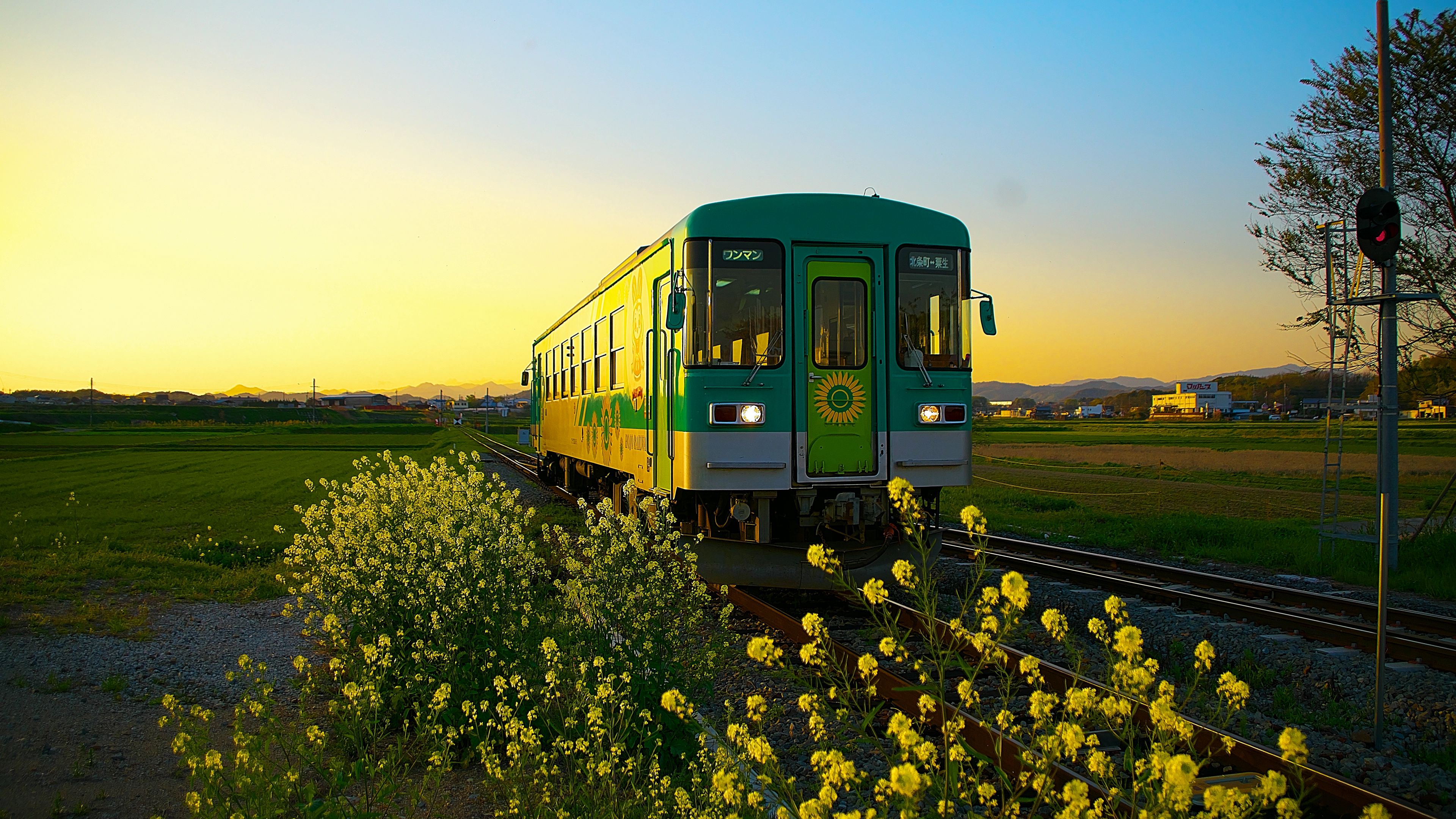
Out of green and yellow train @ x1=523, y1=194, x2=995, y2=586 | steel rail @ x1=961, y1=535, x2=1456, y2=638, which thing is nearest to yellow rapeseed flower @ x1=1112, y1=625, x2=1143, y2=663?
steel rail @ x1=961, y1=535, x2=1456, y2=638

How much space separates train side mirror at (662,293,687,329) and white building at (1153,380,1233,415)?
120 metres

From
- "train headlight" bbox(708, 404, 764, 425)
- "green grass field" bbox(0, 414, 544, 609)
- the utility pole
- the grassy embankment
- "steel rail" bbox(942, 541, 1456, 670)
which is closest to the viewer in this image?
"steel rail" bbox(942, 541, 1456, 670)

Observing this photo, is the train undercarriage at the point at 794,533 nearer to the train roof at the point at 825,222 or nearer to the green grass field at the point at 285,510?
the train roof at the point at 825,222

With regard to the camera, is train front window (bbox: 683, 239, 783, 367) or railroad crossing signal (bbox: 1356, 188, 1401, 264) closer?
railroad crossing signal (bbox: 1356, 188, 1401, 264)

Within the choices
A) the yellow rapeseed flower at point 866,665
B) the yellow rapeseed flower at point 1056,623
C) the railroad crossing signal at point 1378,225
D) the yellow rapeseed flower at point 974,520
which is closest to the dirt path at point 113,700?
the yellow rapeseed flower at point 866,665

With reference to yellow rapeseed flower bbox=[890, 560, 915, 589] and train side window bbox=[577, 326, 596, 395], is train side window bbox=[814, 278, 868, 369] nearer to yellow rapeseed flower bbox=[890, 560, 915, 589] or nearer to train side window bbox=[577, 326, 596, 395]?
yellow rapeseed flower bbox=[890, 560, 915, 589]

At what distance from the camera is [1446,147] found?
40.2ft

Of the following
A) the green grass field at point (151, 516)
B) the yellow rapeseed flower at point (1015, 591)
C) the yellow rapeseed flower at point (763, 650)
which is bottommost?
the green grass field at point (151, 516)

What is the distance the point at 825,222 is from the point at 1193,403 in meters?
141

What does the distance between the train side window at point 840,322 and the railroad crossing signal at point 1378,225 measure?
4.35 meters

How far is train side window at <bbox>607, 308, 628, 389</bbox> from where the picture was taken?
10.9m

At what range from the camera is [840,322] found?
27.6 ft

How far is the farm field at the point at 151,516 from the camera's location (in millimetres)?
9906

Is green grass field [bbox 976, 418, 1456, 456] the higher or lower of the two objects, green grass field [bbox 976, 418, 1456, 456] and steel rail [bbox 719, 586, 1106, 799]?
the lower
